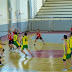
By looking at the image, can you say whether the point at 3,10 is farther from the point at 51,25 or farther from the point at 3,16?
the point at 51,25

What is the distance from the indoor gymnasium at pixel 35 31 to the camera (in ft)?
33.8

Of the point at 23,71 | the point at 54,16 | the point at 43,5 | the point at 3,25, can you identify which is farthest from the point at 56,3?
the point at 23,71

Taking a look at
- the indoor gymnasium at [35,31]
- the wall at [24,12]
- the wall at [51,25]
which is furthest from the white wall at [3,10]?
the wall at [51,25]

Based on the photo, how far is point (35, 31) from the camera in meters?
33.5

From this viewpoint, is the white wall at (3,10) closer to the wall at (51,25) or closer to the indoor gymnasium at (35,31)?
the indoor gymnasium at (35,31)

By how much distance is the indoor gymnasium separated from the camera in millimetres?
10289

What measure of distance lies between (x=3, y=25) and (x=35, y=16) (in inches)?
450

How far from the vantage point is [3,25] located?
82.4 ft

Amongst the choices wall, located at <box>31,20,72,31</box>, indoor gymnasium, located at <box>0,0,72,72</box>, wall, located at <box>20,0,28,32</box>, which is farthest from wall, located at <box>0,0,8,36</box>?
wall, located at <box>31,20,72,31</box>

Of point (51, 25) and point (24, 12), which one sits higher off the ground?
point (24, 12)

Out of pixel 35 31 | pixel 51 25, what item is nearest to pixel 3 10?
pixel 35 31

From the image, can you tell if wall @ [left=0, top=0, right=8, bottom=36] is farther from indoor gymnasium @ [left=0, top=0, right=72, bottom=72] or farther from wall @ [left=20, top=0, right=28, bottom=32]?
wall @ [left=20, top=0, right=28, bottom=32]

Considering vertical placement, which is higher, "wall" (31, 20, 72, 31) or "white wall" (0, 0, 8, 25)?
"white wall" (0, 0, 8, 25)

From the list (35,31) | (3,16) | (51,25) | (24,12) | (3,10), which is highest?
(3,10)
